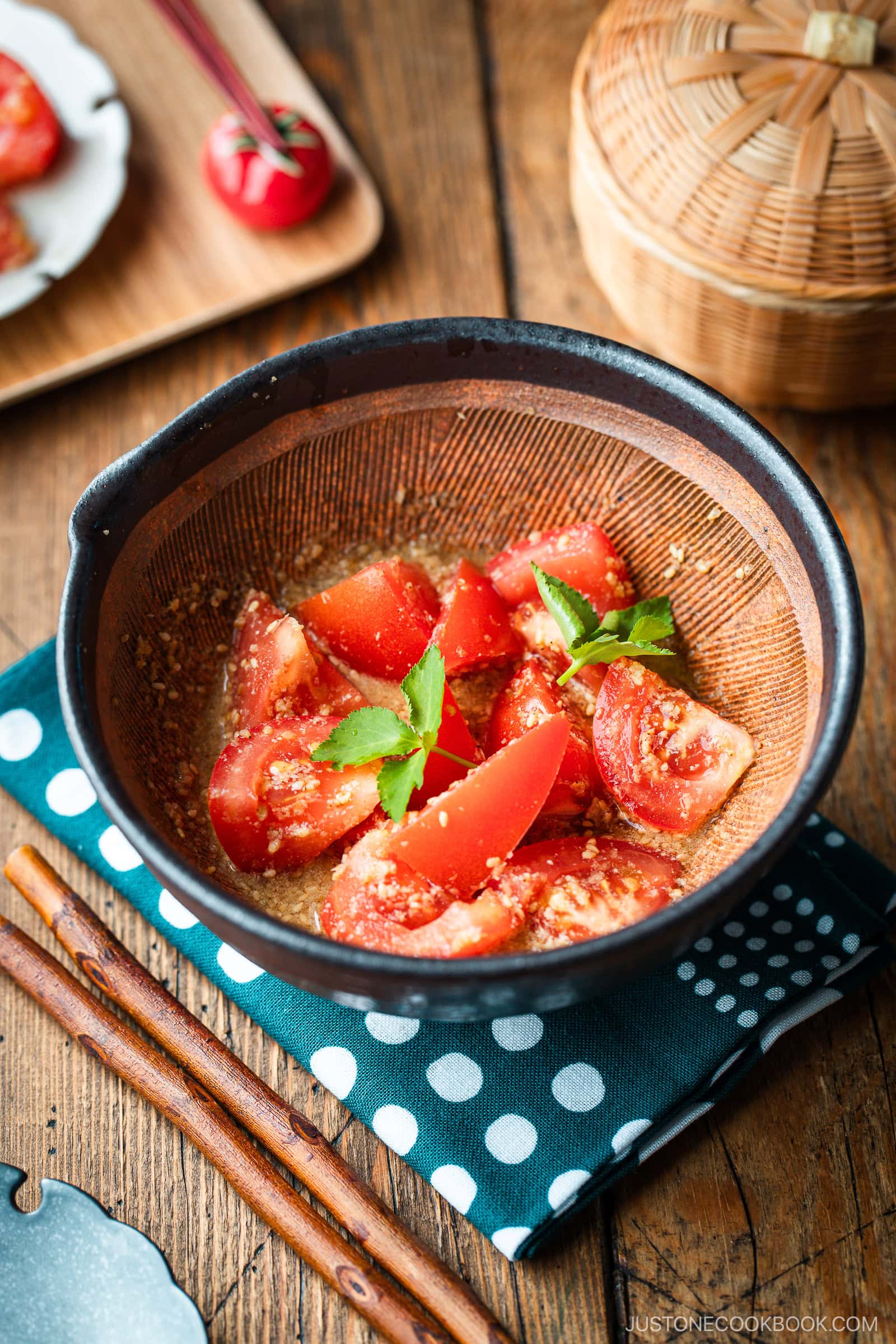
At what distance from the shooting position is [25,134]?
2012 mm

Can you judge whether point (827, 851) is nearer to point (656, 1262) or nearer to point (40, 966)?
point (656, 1262)

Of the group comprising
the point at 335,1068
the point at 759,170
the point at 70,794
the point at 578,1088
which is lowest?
the point at 578,1088

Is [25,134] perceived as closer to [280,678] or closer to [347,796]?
[280,678]

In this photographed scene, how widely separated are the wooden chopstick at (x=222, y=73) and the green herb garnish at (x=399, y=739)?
3.88 feet

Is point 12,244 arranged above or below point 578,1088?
above

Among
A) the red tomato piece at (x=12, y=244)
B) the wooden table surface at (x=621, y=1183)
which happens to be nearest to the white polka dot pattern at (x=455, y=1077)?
the wooden table surface at (x=621, y=1183)

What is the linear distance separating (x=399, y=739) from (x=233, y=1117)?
0.49 m

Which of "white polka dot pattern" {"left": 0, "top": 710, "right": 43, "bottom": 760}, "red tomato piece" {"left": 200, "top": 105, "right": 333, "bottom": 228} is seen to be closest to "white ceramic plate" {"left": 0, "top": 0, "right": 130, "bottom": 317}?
"red tomato piece" {"left": 200, "top": 105, "right": 333, "bottom": 228}

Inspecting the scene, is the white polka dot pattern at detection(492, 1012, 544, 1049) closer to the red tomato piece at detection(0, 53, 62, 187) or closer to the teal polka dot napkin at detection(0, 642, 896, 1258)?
the teal polka dot napkin at detection(0, 642, 896, 1258)

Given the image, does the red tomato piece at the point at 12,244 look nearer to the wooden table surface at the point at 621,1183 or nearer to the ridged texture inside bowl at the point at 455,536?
the wooden table surface at the point at 621,1183

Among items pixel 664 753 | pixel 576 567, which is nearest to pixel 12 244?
pixel 576 567

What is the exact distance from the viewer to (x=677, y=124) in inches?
65.5

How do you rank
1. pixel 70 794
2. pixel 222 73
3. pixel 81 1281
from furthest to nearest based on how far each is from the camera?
pixel 222 73, pixel 70 794, pixel 81 1281

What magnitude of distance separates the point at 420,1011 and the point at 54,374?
4.30ft
